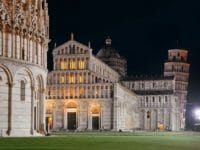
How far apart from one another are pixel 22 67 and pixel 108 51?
124459 millimetres

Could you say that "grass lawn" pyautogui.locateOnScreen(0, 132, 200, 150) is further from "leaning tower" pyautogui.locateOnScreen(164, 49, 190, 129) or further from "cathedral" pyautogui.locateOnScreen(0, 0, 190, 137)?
"leaning tower" pyautogui.locateOnScreen(164, 49, 190, 129)

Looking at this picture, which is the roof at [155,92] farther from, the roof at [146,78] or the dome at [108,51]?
the dome at [108,51]

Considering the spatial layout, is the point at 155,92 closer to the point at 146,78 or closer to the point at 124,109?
the point at 146,78

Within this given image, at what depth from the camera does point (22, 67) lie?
64125 mm

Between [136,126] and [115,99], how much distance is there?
39.1 meters

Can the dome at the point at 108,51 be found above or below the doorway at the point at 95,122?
above

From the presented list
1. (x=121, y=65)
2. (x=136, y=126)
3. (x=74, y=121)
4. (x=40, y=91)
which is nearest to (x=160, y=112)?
(x=136, y=126)

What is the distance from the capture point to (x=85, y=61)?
5285 inches

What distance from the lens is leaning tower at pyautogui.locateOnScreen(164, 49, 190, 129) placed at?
191250 millimetres

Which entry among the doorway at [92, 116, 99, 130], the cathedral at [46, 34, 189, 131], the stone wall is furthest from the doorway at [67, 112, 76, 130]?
the stone wall

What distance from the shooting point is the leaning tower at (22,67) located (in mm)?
61344

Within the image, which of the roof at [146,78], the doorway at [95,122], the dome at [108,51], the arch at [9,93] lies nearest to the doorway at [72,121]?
the doorway at [95,122]

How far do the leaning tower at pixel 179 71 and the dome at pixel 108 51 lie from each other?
58.2 ft

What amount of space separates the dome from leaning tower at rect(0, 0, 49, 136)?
117 m
